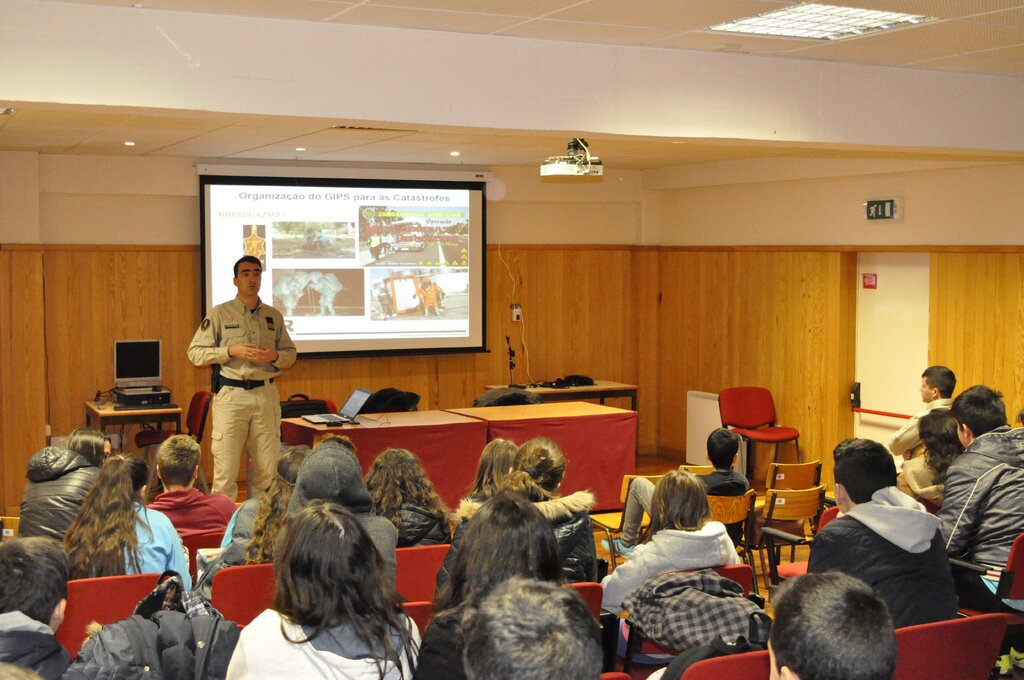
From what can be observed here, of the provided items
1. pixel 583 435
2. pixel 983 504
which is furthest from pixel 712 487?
pixel 583 435

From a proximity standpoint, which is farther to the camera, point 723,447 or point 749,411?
point 749,411

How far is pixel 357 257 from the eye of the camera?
1014 cm

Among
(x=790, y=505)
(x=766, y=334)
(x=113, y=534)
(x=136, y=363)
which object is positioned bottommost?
(x=790, y=505)

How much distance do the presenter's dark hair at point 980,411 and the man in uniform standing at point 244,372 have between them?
15.0ft

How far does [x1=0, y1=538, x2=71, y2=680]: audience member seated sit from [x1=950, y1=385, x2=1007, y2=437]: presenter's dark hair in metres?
3.88

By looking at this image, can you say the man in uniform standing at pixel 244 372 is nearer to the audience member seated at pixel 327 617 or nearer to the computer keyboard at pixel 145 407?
the computer keyboard at pixel 145 407

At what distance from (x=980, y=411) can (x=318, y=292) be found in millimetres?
→ 6543

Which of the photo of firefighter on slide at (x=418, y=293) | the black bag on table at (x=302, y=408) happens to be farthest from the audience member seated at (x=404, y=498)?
the photo of firefighter on slide at (x=418, y=293)

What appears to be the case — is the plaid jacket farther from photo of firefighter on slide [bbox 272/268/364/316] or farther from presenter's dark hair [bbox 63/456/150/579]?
photo of firefighter on slide [bbox 272/268/364/316]

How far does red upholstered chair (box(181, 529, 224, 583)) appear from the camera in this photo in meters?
4.46

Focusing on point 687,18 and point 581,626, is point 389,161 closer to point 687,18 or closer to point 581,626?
point 687,18

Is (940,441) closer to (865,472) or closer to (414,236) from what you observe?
(865,472)

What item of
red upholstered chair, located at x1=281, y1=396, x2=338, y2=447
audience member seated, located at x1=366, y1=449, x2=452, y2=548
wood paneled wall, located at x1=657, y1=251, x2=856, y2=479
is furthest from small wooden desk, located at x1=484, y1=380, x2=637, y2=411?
audience member seated, located at x1=366, y1=449, x2=452, y2=548

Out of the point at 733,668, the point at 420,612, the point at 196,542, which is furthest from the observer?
the point at 196,542
